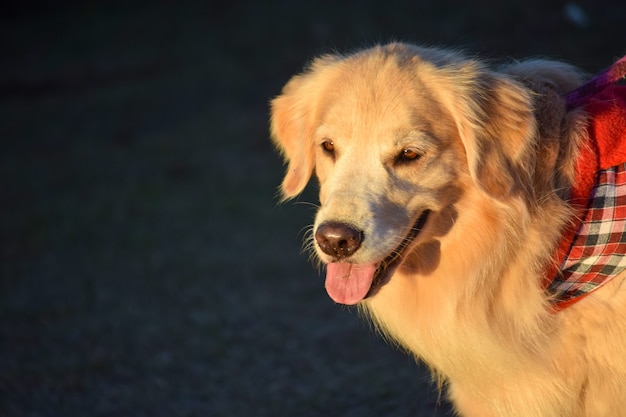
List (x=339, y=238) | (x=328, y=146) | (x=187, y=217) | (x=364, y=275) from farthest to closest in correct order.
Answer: (x=187, y=217)
(x=328, y=146)
(x=364, y=275)
(x=339, y=238)

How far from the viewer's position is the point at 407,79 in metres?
3.32

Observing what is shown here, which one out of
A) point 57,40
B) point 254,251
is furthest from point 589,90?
point 57,40

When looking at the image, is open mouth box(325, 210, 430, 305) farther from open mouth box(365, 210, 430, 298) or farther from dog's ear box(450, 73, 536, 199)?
dog's ear box(450, 73, 536, 199)

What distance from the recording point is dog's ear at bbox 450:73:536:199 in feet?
10.2

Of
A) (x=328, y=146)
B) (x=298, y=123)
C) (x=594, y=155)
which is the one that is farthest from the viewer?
(x=298, y=123)

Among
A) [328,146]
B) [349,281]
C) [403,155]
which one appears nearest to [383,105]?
[403,155]

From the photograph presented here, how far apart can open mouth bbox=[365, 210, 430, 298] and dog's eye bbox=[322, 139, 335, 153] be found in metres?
0.49

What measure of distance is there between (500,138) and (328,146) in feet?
2.38

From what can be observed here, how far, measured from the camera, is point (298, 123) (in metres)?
3.80

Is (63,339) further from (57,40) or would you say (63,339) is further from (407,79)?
(57,40)

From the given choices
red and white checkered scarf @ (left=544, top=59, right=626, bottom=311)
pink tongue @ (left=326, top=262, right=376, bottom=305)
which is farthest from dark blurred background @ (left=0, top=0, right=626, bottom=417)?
pink tongue @ (left=326, top=262, right=376, bottom=305)

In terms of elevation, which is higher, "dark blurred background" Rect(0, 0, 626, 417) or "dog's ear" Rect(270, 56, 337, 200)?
"dog's ear" Rect(270, 56, 337, 200)

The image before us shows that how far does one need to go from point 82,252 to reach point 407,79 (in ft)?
21.2

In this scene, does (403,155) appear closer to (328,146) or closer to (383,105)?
(383,105)
